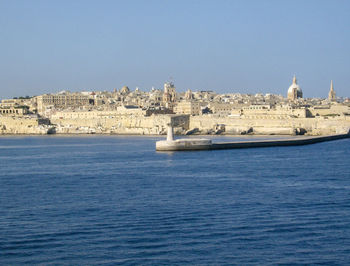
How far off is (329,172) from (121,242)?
11.2 meters

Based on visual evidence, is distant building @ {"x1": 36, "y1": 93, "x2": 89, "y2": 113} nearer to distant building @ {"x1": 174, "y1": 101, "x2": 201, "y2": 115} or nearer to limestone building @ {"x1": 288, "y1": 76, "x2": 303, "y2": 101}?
distant building @ {"x1": 174, "y1": 101, "x2": 201, "y2": 115}

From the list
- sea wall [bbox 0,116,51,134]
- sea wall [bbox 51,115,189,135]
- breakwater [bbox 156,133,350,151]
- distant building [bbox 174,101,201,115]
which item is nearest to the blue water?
breakwater [bbox 156,133,350,151]

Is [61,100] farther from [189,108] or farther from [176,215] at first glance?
[176,215]

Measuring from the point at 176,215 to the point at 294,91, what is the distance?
85.2m

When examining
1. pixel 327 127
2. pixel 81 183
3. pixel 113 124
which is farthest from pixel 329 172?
pixel 113 124

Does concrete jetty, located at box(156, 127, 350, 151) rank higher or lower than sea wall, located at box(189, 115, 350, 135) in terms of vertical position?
lower

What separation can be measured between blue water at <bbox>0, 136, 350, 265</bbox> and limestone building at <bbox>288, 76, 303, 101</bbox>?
7386 cm

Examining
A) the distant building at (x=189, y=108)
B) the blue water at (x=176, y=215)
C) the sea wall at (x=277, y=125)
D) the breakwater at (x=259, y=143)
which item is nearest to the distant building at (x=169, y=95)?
the distant building at (x=189, y=108)

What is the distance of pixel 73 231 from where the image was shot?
10719 mm

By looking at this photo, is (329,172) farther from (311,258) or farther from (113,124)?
(113,124)

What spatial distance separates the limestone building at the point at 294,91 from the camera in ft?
311

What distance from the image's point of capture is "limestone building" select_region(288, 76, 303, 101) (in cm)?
9472

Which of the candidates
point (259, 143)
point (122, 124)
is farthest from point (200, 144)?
point (122, 124)

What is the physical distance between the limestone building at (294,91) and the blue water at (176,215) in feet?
242
